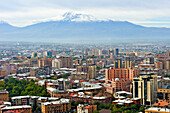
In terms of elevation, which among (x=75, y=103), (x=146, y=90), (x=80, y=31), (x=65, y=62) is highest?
(x=80, y=31)

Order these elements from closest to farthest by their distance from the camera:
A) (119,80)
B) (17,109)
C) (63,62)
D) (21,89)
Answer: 1. (17,109)
2. (21,89)
3. (119,80)
4. (63,62)

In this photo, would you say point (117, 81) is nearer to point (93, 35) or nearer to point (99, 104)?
point (99, 104)

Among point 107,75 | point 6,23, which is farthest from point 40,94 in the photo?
point 6,23

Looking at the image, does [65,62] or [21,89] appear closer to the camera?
[21,89]

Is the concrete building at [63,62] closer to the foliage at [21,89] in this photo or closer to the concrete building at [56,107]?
the foliage at [21,89]

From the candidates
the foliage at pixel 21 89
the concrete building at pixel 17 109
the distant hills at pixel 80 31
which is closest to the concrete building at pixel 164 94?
the foliage at pixel 21 89

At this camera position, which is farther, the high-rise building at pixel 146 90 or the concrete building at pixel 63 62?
the concrete building at pixel 63 62

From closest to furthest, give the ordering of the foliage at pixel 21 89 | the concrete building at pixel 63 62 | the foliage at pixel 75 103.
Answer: the foliage at pixel 75 103
the foliage at pixel 21 89
the concrete building at pixel 63 62

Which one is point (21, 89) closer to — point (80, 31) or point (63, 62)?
point (63, 62)

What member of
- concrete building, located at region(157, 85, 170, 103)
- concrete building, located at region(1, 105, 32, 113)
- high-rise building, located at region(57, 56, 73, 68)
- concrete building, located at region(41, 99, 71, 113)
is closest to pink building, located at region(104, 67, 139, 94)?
concrete building, located at region(157, 85, 170, 103)

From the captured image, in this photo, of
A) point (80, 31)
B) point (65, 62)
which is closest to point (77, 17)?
point (80, 31)
